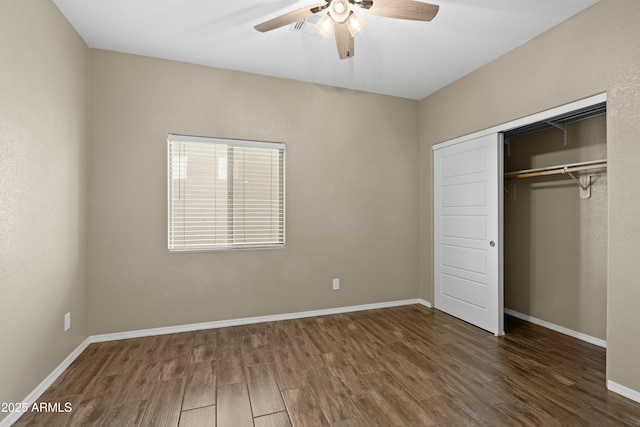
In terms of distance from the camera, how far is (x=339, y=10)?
6.05 ft

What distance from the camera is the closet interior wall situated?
288 cm

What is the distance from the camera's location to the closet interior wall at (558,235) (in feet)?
9.43

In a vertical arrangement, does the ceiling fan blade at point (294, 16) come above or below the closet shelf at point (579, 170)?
above

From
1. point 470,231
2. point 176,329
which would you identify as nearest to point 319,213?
point 470,231

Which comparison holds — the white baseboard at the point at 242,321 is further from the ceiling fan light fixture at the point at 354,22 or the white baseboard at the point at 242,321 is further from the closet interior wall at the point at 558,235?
the ceiling fan light fixture at the point at 354,22

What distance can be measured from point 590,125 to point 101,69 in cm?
489

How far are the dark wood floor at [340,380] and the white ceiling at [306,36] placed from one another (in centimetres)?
287

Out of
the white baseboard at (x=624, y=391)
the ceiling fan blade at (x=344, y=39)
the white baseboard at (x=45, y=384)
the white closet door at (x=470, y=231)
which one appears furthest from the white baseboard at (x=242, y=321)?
the ceiling fan blade at (x=344, y=39)

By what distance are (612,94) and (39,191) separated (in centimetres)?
416

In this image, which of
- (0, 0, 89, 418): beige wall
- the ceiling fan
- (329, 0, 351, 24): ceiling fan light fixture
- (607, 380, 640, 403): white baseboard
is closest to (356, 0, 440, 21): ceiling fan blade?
the ceiling fan

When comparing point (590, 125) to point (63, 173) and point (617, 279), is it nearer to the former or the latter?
point (617, 279)

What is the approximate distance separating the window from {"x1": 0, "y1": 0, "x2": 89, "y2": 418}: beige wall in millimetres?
823

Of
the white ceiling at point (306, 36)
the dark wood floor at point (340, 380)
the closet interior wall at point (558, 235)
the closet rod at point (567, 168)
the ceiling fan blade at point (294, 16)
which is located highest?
the white ceiling at point (306, 36)

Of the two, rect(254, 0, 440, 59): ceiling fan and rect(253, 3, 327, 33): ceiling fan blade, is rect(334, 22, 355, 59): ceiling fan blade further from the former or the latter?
rect(253, 3, 327, 33): ceiling fan blade
